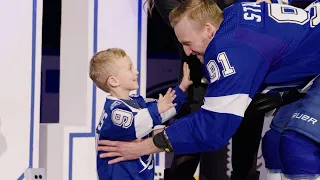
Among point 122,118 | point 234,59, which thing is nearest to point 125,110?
point 122,118

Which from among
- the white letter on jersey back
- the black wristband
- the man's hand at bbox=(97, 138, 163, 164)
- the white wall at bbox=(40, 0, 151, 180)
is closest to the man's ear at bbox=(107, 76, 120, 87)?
the man's hand at bbox=(97, 138, 163, 164)

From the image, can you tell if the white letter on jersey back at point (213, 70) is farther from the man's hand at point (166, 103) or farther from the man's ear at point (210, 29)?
the man's hand at point (166, 103)

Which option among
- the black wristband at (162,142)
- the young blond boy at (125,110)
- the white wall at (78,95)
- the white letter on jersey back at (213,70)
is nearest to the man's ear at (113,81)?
the young blond boy at (125,110)

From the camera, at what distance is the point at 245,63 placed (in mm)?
1970

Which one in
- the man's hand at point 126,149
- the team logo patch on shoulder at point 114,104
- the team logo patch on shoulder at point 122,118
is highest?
the team logo patch on shoulder at point 114,104

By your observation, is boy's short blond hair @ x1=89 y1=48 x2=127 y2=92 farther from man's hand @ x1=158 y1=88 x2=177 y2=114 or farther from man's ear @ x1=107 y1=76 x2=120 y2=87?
man's hand @ x1=158 y1=88 x2=177 y2=114

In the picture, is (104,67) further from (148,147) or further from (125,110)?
(148,147)

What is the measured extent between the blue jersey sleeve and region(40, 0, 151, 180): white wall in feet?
3.23

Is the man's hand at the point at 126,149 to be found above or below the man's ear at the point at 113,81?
below

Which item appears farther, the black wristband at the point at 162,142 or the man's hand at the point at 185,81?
the man's hand at the point at 185,81

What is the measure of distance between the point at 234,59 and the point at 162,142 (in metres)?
0.37

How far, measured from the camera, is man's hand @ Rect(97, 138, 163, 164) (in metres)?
2.15

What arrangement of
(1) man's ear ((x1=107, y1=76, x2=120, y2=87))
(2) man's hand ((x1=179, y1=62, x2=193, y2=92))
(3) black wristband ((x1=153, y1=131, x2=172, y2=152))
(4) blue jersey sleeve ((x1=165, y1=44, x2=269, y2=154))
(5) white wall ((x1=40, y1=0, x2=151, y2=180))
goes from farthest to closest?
(5) white wall ((x1=40, y1=0, x2=151, y2=180))
(2) man's hand ((x1=179, y1=62, x2=193, y2=92))
(1) man's ear ((x1=107, y1=76, x2=120, y2=87))
(3) black wristband ((x1=153, y1=131, x2=172, y2=152))
(4) blue jersey sleeve ((x1=165, y1=44, x2=269, y2=154))

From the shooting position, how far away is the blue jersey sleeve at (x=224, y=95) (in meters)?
1.96
